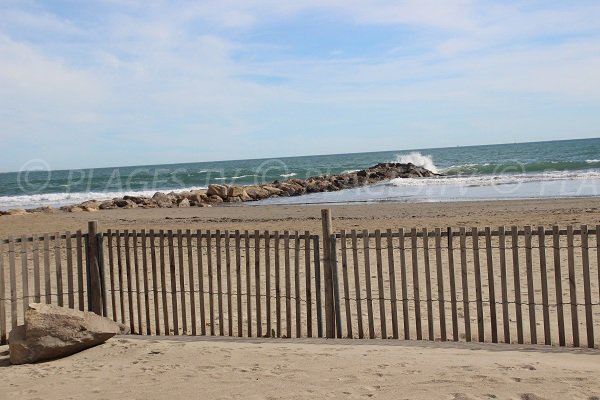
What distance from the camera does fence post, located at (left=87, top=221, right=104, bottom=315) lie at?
8945 mm

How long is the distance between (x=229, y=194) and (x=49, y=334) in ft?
104

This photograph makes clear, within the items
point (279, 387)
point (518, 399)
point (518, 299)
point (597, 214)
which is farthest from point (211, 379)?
point (597, 214)

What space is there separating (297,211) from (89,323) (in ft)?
67.0

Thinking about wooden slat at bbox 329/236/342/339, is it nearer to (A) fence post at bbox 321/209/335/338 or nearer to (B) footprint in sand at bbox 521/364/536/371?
(A) fence post at bbox 321/209/335/338

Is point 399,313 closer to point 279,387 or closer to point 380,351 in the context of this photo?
point 380,351

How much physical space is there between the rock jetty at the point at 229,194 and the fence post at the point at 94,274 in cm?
2445

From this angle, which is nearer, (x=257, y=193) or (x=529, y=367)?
(x=529, y=367)

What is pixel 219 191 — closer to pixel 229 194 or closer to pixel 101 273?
pixel 229 194

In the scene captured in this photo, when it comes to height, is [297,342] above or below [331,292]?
below

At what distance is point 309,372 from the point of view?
6316 mm

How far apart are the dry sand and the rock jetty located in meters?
26.5

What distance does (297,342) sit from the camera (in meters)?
7.70

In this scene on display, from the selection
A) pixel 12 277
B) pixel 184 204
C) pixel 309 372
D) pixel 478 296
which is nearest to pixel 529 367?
pixel 478 296

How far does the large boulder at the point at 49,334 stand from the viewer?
7363 mm
